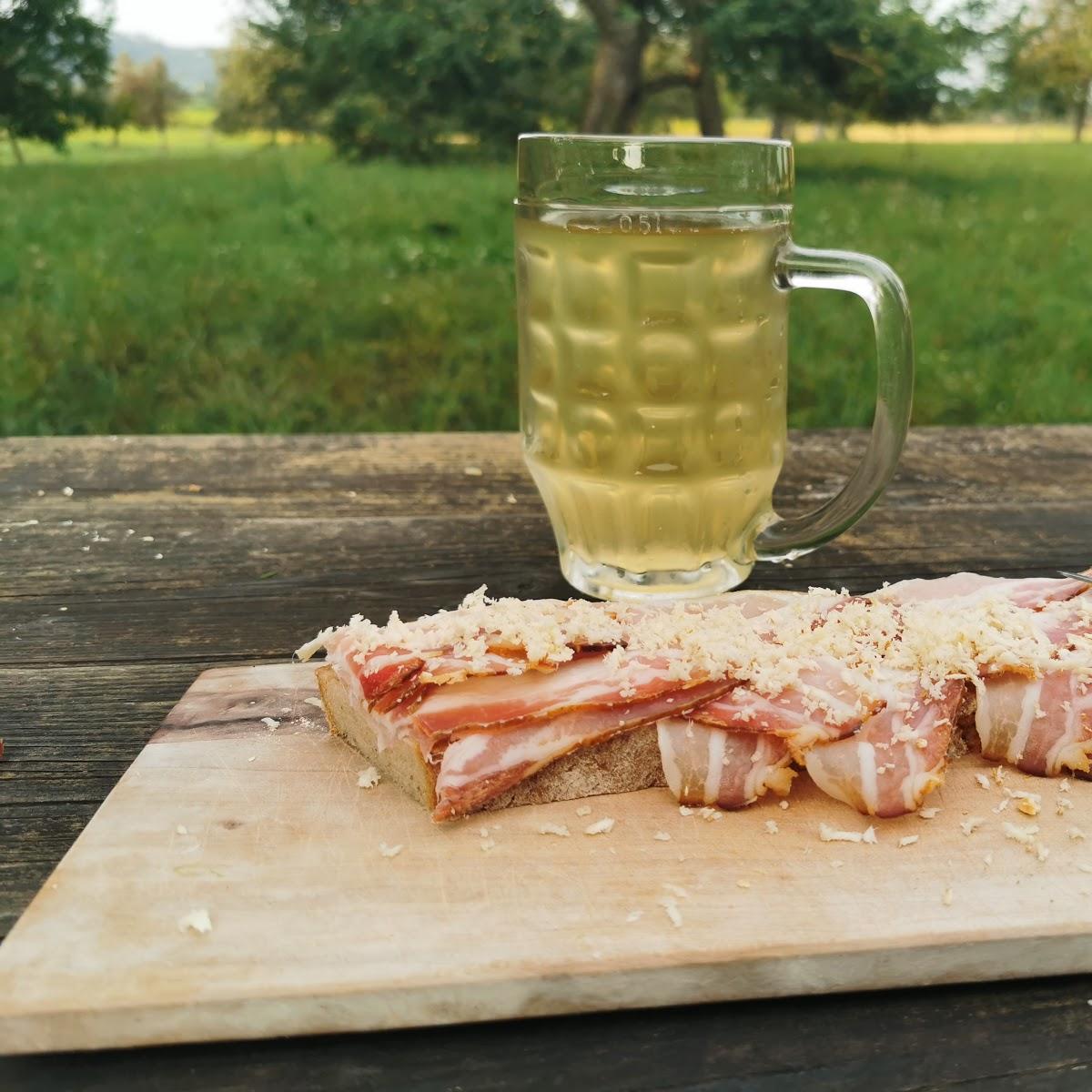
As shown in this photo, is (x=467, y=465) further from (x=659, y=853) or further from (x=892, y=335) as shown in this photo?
(x=659, y=853)

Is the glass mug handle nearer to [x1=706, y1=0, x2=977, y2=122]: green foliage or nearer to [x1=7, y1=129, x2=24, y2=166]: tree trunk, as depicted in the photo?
[x1=706, y1=0, x2=977, y2=122]: green foliage

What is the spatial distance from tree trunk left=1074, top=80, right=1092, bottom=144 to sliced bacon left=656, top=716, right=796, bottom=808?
7435 mm

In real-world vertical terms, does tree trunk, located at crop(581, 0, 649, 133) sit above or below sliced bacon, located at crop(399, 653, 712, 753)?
above

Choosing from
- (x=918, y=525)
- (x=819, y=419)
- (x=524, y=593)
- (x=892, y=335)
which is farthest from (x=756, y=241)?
(x=819, y=419)

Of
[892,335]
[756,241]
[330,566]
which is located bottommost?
[330,566]

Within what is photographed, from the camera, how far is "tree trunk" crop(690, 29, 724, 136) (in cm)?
732

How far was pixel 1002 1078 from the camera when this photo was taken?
85 cm

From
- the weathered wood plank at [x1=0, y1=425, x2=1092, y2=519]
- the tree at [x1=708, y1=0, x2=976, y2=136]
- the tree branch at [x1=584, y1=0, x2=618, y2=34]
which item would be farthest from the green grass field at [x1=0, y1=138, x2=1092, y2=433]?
the weathered wood plank at [x1=0, y1=425, x2=1092, y2=519]

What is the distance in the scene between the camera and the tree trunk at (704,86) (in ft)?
24.0

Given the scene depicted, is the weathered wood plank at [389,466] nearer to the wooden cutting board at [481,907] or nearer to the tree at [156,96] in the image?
the wooden cutting board at [481,907]

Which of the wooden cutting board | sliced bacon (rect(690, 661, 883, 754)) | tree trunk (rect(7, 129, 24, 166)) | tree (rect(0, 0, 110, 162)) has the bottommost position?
the wooden cutting board

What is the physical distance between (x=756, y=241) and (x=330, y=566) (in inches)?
33.3

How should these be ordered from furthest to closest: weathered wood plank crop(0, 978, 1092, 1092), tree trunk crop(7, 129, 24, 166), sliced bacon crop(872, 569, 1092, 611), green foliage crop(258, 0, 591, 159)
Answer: green foliage crop(258, 0, 591, 159) → tree trunk crop(7, 129, 24, 166) → sliced bacon crop(872, 569, 1092, 611) → weathered wood plank crop(0, 978, 1092, 1092)

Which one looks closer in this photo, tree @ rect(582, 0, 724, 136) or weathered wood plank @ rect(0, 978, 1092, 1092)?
weathered wood plank @ rect(0, 978, 1092, 1092)
